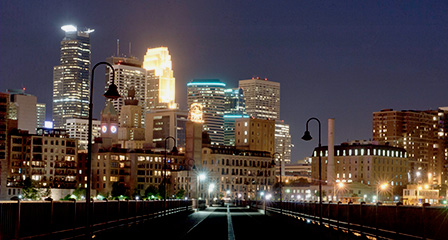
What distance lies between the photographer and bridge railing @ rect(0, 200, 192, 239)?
27484 mm

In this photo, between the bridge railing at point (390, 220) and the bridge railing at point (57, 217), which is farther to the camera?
the bridge railing at point (390, 220)

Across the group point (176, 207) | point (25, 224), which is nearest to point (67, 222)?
point (25, 224)

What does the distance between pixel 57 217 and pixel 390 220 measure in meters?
16.4

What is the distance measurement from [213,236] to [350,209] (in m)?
9.57

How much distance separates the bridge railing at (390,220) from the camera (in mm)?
28758

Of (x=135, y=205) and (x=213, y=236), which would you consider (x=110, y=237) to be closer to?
(x=213, y=236)

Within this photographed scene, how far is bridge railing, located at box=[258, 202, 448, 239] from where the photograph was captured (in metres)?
28.8

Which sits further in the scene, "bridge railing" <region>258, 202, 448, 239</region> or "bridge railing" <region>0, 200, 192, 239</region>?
"bridge railing" <region>258, 202, 448, 239</region>

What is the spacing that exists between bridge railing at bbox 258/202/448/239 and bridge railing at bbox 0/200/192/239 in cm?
1564

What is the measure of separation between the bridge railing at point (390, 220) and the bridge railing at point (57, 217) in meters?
15.6

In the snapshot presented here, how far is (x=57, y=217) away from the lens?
1341 inches

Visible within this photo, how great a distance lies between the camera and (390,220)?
35.7 meters

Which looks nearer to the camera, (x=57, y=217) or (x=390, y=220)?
(x=57, y=217)

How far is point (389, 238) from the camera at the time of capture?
35.6 meters
